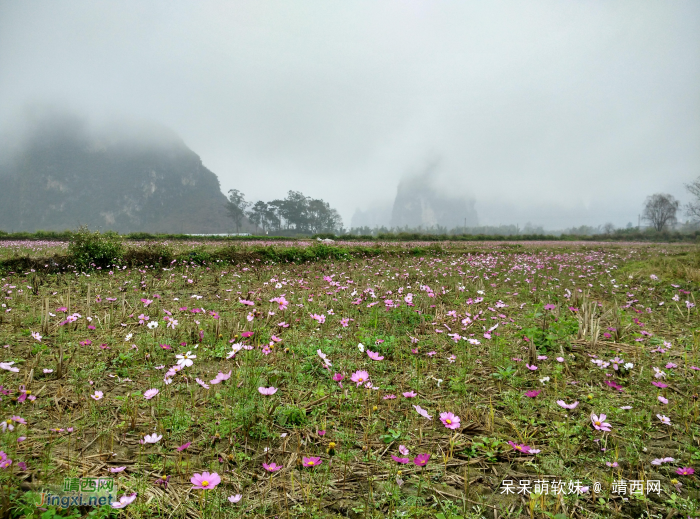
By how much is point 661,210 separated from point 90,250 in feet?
302

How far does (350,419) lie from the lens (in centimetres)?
229

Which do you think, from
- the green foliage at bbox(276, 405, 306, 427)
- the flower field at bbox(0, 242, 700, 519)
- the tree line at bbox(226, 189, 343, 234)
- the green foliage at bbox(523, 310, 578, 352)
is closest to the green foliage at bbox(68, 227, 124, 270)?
the flower field at bbox(0, 242, 700, 519)

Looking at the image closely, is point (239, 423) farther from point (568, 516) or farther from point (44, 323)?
point (44, 323)

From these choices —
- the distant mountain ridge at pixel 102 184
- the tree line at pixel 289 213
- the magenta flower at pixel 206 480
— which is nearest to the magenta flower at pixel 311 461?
the magenta flower at pixel 206 480

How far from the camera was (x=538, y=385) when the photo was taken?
9.34ft

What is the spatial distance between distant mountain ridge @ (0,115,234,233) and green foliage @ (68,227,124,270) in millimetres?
104342

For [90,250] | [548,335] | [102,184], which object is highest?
[102,184]

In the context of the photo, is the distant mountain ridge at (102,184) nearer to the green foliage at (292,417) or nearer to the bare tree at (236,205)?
the bare tree at (236,205)

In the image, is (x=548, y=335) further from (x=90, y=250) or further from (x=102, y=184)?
(x=102, y=184)

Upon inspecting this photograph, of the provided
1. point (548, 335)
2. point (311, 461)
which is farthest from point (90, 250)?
point (548, 335)

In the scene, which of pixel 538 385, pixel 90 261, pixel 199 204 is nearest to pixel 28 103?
pixel 199 204

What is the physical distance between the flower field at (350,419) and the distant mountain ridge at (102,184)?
111080mm

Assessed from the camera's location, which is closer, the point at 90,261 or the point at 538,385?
the point at 538,385

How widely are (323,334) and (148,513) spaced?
8.61 feet
